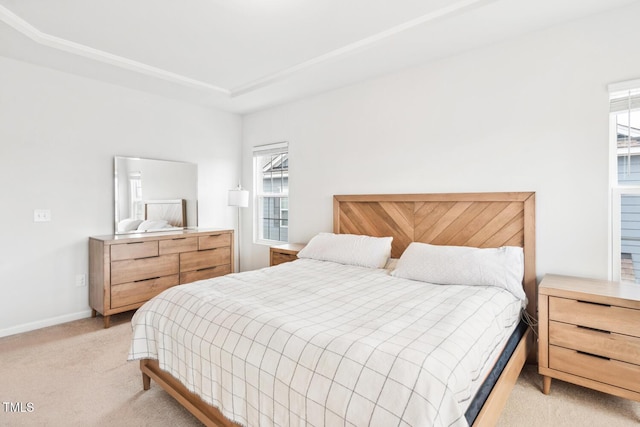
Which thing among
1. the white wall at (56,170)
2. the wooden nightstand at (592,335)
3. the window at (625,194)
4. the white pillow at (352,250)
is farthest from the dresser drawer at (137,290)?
the window at (625,194)

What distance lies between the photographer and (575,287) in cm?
203

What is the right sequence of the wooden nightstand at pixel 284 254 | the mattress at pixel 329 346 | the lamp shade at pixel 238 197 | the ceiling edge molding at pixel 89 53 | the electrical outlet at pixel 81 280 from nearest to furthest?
the mattress at pixel 329 346 < the ceiling edge molding at pixel 89 53 < the electrical outlet at pixel 81 280 < the wooden nightstand at pixel 284 254 < the lamp shade at pixel 238 197

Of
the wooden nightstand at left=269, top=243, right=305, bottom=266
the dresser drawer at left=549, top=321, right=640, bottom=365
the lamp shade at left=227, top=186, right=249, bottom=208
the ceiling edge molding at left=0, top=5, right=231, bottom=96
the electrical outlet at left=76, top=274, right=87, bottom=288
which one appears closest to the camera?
the dresser drawer at left=549, top=321, right=640, bottom=365

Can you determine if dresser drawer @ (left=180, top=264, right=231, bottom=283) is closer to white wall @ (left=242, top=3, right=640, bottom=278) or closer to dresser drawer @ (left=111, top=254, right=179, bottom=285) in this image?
dresser drawer @ (left=111, top=254, right=179, bottom=285)

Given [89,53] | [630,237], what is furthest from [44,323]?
[630,237]

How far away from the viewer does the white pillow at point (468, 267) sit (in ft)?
7.12

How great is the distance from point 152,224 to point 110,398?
2.24m

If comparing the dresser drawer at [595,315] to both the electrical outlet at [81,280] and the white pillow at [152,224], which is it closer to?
the white pillow at [152,224]

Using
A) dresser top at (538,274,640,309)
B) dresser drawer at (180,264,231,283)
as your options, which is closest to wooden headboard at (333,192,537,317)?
dresser top at (538,274,640,309)

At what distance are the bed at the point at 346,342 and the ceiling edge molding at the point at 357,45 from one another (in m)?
1.37

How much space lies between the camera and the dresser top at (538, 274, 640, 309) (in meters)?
1.81

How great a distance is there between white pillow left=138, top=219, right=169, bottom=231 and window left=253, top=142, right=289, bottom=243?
128 cm

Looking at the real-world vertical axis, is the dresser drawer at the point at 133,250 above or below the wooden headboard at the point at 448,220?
below

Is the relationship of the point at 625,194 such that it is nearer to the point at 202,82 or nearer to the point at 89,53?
the point at 202,82
